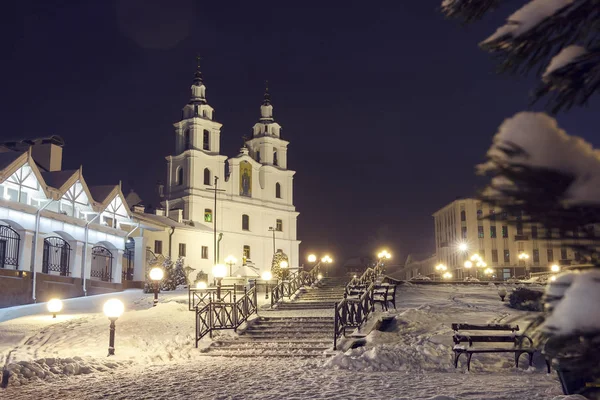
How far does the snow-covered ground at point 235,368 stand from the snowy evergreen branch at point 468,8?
22.3 ft

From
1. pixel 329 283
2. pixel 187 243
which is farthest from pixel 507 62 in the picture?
pixel 187 243

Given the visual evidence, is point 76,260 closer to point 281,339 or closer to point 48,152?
point 48,152

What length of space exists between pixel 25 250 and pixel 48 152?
13967mm

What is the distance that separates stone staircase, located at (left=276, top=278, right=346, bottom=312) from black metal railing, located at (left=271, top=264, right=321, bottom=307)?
1.29 ft

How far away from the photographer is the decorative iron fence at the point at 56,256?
29016mm

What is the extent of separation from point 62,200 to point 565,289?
31.5m

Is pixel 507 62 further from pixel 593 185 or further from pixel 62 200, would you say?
pixel 62 200

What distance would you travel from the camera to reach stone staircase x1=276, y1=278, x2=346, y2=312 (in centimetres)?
2505

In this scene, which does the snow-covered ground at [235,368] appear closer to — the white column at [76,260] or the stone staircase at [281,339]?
the stone staircase at [281,339]

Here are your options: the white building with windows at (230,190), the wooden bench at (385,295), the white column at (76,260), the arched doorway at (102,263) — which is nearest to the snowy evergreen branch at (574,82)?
the wooden bench at (385,295)

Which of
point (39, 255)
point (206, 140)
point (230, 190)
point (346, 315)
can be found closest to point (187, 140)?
point (206, 140)

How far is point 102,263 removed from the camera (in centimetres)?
3541

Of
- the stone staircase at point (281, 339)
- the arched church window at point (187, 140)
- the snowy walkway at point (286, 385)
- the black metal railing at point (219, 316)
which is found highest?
the arched church window at point (187, 140)

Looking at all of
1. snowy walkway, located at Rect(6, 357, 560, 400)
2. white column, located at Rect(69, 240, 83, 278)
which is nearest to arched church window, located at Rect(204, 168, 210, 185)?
white column, located at Rect(69, 240, 83, 278)
